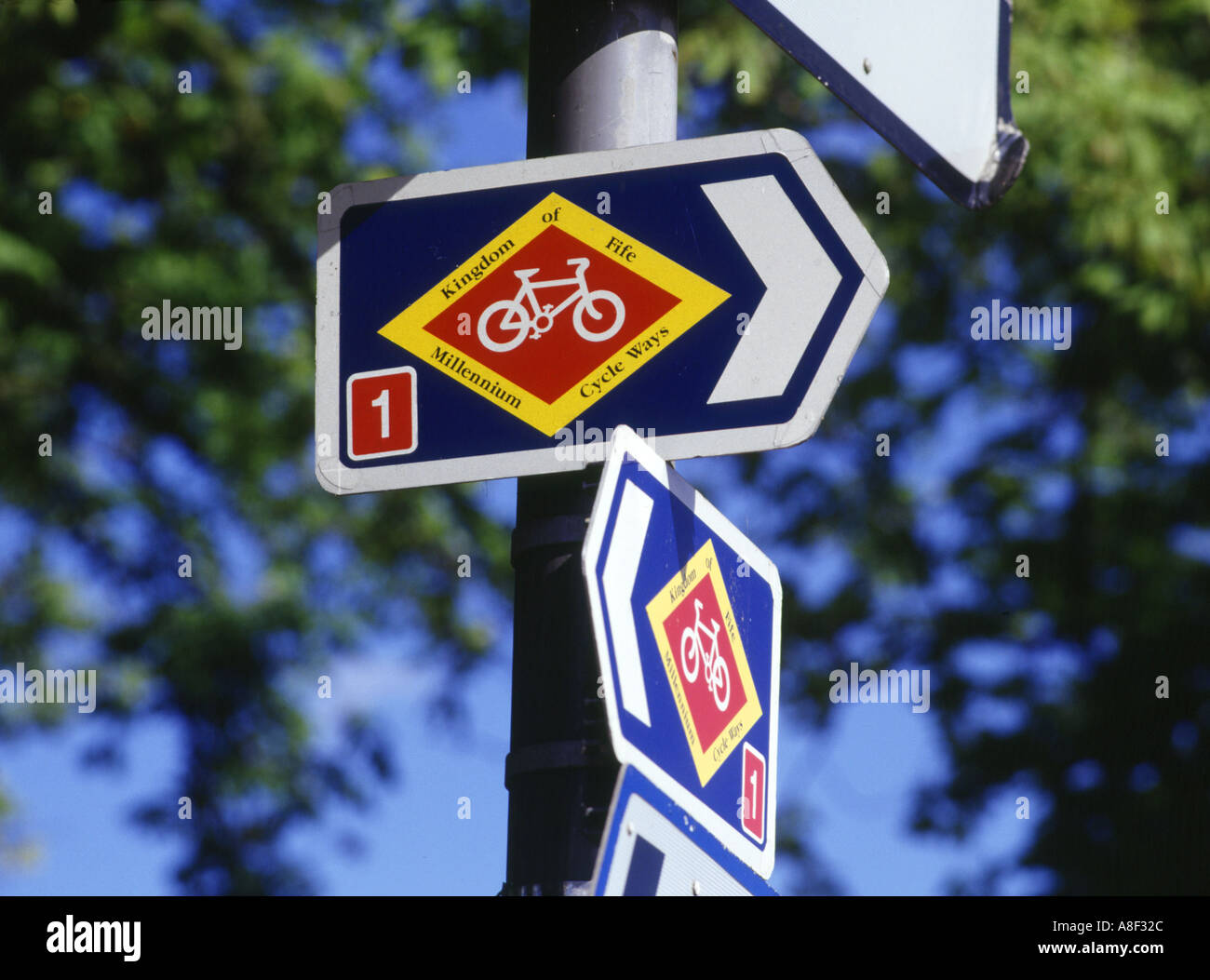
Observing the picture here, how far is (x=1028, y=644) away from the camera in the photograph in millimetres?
6293

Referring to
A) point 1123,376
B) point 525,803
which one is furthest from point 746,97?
point 525,803

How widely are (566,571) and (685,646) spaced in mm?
177

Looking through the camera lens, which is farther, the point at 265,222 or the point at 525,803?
the point at 265,222

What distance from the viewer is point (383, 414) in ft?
6.27

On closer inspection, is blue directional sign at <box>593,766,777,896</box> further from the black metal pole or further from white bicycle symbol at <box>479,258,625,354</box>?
white bicycle symbol at <box>479,258,625,354</box>

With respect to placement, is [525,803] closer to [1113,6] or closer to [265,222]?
[265,222]

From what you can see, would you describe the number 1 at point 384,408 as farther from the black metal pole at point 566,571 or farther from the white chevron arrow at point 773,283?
the white chevron arrow at point 773,283

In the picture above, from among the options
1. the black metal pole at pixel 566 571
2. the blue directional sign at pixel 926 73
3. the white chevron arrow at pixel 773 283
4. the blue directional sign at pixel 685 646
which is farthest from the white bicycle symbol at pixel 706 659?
the blue directional sign at pixel 926 73

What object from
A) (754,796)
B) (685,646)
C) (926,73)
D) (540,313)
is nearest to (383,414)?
(540,313)

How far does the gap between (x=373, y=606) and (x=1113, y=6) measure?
12.7 feet

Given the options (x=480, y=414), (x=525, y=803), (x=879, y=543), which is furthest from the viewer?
(x=879, y=543)

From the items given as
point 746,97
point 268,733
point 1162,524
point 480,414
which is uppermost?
point 746,97
